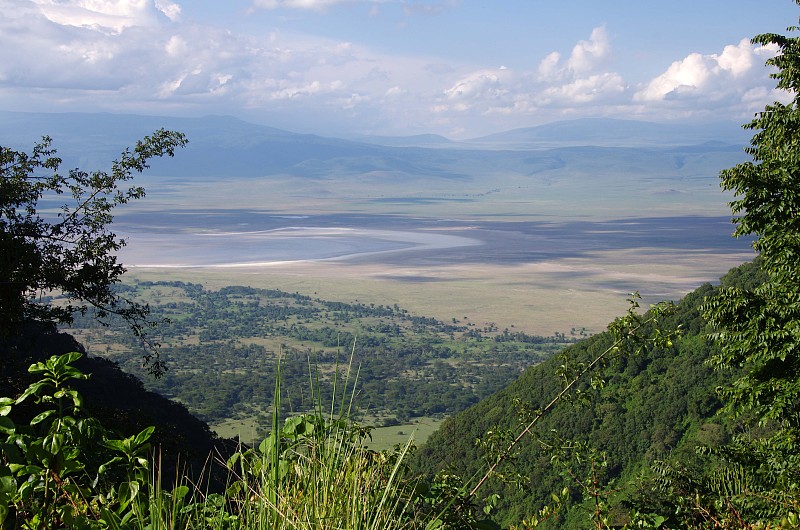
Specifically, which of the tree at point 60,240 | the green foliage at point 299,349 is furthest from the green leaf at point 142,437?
the green foliage at point 299,349

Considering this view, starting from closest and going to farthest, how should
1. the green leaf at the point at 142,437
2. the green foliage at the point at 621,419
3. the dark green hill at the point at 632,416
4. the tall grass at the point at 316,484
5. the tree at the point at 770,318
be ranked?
the green leaf at the point at 142,437, the tall grass at the point at 316,484, the tree at the point at 770,318, the green foliage at the point at 621,419, the dark green hill at the point at 632,416

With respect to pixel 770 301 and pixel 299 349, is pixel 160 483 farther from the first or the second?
pixel 299 349

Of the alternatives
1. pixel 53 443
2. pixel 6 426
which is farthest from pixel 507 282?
pixel 6 426

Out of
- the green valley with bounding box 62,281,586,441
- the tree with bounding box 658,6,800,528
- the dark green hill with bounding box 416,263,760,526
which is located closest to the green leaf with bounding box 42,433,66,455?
the tree with bounding box 658,6,800,528

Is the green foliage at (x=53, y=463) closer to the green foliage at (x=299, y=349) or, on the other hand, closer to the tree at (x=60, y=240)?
the tree at (x=60, y=240)

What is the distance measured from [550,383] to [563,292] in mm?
88761

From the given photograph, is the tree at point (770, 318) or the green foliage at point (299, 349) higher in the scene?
the tree at point (770, 318)

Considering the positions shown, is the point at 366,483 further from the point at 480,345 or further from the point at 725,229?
the point at 725,229

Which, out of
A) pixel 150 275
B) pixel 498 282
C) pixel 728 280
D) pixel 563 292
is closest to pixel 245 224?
pixel 150 275

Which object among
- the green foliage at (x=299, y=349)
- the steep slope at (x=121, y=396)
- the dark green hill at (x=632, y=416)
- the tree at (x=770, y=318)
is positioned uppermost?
the tree at (x=770, y=318)

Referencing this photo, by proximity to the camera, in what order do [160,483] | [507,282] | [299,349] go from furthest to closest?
[507,282]
[299,349]
[160,483]

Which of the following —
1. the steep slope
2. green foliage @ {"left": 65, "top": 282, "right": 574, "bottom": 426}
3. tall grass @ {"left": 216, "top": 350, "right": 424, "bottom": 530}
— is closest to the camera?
tall grass @ {"left": 216, "top": 350, "right": 424, "bottom": 530}

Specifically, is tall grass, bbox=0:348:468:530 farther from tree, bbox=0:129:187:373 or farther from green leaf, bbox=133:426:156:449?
tree, bbox=0:129:187:373

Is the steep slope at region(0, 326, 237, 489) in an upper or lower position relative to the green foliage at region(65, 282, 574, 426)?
upper
